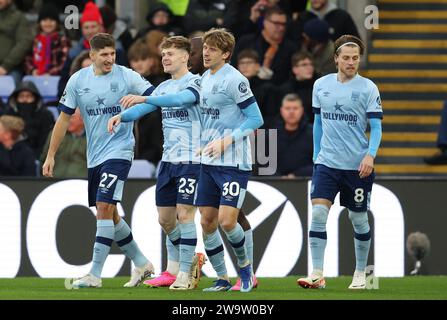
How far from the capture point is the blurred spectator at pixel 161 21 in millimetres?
20219

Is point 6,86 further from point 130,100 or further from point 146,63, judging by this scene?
point 130,100

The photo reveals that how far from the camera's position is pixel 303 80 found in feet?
62.3

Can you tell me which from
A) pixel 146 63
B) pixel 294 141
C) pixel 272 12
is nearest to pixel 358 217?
pixel 294 141

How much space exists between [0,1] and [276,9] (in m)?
3.83

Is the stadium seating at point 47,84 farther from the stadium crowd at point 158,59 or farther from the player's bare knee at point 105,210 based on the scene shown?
the player's bare knee at point 105,210

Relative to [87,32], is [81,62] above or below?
below

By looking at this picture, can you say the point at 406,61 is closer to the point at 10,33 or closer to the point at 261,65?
the point at 261,65

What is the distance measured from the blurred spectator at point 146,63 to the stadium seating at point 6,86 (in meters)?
1.77

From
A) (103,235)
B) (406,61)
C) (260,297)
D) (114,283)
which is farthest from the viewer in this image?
(406,61)

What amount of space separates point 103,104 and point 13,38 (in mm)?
7198

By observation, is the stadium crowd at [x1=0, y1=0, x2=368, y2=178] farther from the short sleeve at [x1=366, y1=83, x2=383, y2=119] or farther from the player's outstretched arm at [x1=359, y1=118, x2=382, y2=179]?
the player's outstretched arm at [x1=359, y1=118, x2=382, y2=179]

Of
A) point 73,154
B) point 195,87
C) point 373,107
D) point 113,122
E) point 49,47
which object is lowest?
point 73,154

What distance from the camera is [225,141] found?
12.7 metres
